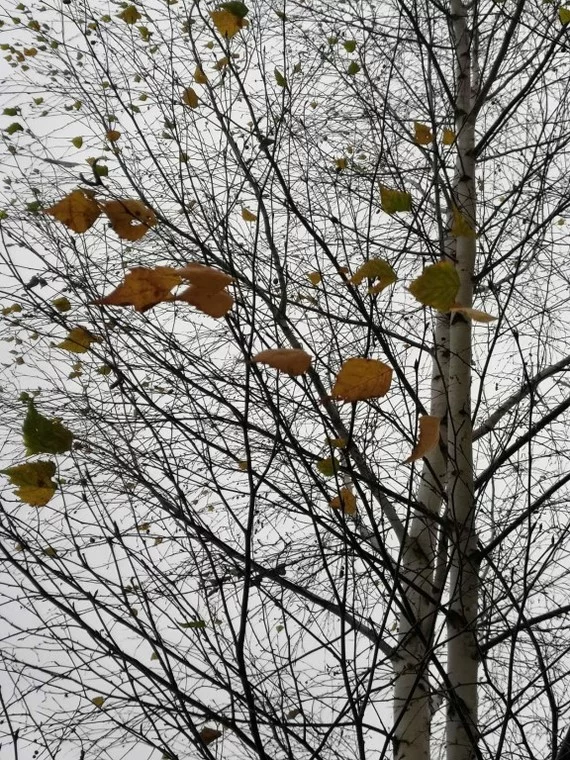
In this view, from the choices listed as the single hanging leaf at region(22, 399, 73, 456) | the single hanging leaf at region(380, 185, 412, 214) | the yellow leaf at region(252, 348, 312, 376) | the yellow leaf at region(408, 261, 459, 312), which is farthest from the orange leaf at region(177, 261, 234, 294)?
the single hanging leaf at region(380, 185, 412, 214)

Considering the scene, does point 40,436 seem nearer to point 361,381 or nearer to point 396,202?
point 361,381

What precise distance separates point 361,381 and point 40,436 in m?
0.87

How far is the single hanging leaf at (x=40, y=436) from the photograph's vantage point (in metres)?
1.78

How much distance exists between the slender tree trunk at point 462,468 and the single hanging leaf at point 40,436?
1.05m

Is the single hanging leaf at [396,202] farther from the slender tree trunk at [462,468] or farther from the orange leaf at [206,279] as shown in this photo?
the orange leaf at [206,279]

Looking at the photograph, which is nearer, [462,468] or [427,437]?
Result: [427,437]

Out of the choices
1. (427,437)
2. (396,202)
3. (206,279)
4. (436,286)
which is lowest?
(427,437)

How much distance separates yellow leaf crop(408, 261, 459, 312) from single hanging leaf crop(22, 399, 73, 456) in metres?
1.02

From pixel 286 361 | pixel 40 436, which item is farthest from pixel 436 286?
pixel 40 436

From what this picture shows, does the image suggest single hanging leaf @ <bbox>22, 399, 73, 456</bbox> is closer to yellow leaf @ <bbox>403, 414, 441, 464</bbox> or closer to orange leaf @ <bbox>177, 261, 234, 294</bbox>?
orange leaf @ <bbox>177, 261, 234, 294</bbox>

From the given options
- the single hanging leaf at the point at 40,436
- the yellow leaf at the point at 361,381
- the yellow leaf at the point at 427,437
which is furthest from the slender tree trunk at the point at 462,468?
the single hanging leaf at the point at 40,436

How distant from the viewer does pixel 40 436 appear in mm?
1784

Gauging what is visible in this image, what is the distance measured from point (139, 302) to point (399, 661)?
5.25 ft

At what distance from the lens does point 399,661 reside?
239 cm
